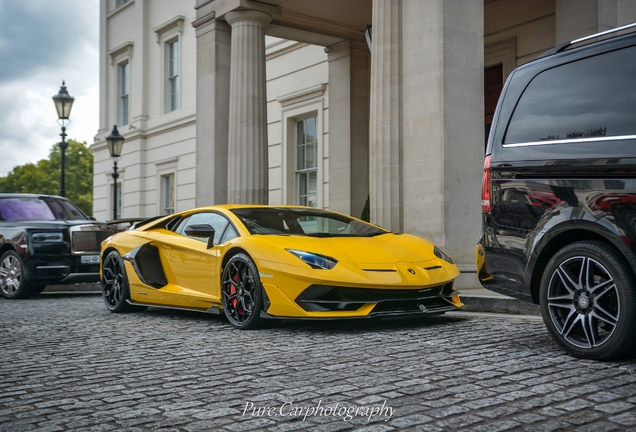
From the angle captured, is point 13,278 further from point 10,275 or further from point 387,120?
point 387,120

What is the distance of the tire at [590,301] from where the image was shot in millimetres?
4547

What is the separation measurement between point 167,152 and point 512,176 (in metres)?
22.6

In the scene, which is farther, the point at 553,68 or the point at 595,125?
the point at 553,68

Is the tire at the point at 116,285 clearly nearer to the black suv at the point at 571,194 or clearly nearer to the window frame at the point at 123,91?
the black suv at the point at 571,194

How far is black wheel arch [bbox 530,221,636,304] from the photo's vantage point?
460 cm

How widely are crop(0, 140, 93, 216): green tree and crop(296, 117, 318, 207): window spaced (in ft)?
231

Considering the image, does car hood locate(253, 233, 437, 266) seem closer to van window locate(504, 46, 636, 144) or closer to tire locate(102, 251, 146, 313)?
van window locate(504, 46, 636, 144)

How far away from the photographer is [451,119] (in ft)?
33.3

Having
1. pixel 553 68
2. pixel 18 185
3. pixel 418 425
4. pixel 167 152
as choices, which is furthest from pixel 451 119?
pixel 18 185

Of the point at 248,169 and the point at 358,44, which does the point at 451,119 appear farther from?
the point at 358,44

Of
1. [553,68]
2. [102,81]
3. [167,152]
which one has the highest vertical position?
[102,81]

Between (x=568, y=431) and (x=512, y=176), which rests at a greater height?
(x=512, y=176)

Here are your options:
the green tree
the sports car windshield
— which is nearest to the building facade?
the sports car windshield

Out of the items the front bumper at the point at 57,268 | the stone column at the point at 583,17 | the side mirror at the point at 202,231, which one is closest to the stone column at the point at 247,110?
the front bumper at the point at 57,268
